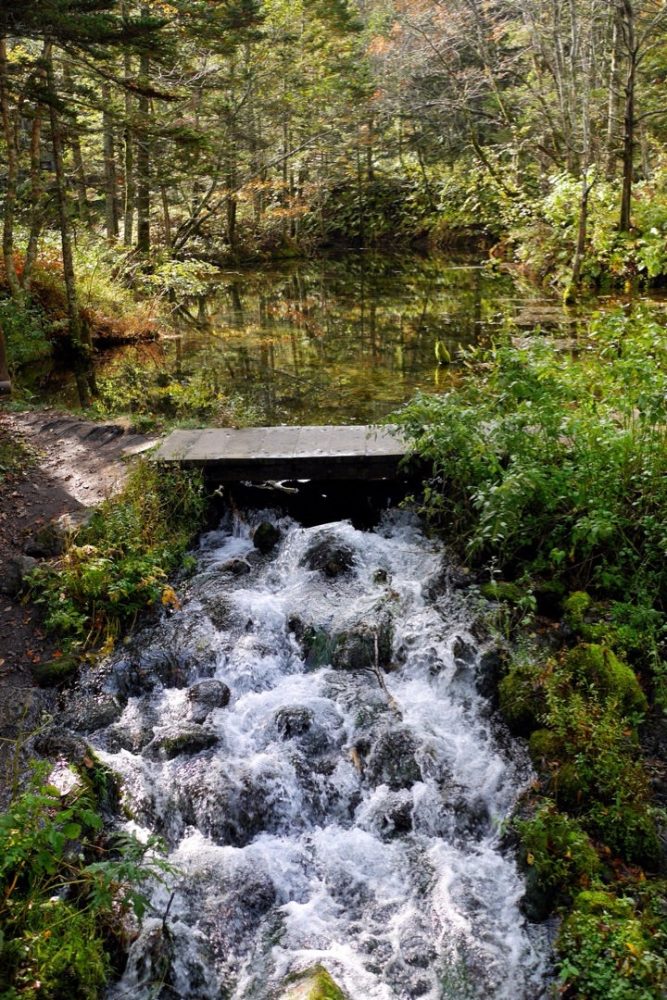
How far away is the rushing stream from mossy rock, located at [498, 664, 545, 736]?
14cm

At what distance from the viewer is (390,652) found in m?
6.18

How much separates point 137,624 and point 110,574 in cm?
49

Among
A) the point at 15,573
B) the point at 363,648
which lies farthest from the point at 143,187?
the point at 363,648

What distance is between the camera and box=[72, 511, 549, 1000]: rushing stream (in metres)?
3.99

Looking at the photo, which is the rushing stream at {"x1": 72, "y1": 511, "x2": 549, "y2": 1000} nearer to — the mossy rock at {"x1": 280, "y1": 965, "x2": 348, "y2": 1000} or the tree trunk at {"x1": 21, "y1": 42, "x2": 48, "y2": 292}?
the mossy rock at {"x1": 280, "y1": 965, "x2": 348, "y2": 1000}

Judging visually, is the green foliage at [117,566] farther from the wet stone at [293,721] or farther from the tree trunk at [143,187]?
the tree trunk at [143,187]

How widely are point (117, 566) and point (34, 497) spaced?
6.47 feet

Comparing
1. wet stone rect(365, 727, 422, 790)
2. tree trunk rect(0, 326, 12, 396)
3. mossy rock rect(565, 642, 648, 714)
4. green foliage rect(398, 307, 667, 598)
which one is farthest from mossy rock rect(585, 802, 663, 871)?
tree trunk rect(0, 326, 12, 396)

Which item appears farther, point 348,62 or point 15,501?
point 348,62

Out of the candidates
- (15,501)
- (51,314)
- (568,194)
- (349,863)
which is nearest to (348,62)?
(568,194)

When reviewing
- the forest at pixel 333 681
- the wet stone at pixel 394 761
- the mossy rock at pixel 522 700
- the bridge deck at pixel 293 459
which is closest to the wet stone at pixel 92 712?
the forest at pixel 333 681

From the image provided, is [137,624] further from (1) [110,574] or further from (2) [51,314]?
(2) [51,314]

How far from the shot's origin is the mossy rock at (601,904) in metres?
3.70

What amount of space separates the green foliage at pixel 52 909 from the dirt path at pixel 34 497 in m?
0.56
